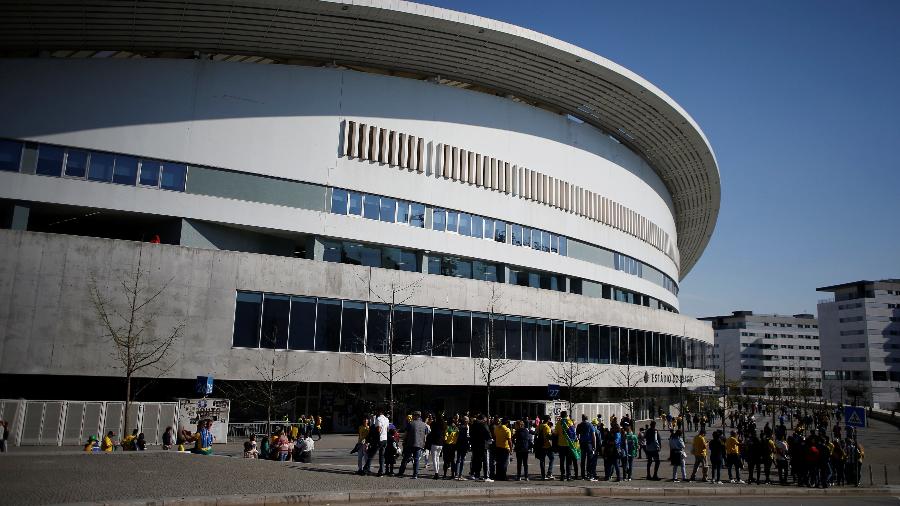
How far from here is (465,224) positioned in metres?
40.6

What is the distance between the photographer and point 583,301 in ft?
149

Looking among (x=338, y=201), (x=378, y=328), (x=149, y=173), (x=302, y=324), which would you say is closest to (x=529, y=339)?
(x=378, y=328)

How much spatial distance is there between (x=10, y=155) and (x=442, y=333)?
22.3m

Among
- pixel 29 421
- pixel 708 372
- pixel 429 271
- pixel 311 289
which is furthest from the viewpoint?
pixel 708 372

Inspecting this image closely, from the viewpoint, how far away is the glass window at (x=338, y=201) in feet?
118

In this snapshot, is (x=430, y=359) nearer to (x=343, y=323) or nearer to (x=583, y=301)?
(x=343, y=323)

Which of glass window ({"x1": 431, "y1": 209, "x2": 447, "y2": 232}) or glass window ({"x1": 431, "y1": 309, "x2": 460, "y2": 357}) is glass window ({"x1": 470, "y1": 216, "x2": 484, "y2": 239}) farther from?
glass window ({"x1": 431, "y1": 309, "x2": 460, "y2": 357})

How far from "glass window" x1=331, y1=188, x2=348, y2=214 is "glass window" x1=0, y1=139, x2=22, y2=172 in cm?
1428

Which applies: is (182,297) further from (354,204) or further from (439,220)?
(439,220)

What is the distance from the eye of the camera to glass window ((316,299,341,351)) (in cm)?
3369

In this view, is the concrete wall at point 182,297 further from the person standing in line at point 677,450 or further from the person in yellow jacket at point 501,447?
the person standing in line at point 677,450

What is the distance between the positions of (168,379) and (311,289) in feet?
25.2

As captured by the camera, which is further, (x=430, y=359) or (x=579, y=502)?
(x=430, y=359)

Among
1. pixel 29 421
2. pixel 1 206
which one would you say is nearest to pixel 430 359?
pixel 29 421
